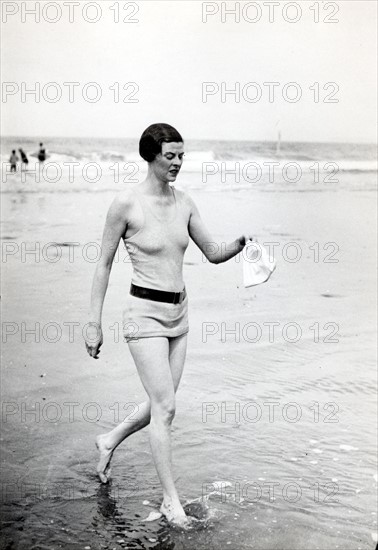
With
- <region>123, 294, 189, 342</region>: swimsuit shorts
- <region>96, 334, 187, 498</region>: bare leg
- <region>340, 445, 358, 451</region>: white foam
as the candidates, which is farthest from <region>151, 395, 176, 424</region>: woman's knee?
<region>340, 445, 358, 451</region>: white foam

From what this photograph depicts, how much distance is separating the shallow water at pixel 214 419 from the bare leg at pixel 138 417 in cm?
13

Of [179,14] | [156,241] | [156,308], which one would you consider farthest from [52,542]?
[179,14]

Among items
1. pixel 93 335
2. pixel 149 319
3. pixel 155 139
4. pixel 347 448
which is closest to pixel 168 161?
pixel 155 139

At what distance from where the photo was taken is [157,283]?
4.10 meters

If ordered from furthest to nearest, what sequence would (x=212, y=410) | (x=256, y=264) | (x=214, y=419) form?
1. (x=212, y=410)
2. (x=214, y=419)
3. (x=256, y=264)

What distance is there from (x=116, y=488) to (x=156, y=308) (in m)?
1.05

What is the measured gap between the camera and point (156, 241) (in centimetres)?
408

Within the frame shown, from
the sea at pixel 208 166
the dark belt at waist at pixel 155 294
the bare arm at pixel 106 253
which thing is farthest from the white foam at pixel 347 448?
the sea at pixel 208 166

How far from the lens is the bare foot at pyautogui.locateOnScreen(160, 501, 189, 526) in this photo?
3.95m

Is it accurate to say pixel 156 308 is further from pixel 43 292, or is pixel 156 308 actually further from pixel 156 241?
pixel 43 292

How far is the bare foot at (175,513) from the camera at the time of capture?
3953 mm

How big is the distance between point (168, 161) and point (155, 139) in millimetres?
124

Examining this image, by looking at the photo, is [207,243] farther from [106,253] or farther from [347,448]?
[347,448]

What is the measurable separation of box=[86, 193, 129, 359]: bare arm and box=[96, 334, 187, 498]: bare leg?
211 millimetres
